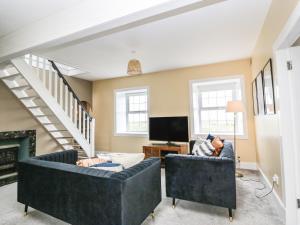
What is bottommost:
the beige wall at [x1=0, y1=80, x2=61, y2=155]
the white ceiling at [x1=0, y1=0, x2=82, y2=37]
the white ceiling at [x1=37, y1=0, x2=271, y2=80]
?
the beige wall at [x1=0, y1=80, x2=61, y2=155]

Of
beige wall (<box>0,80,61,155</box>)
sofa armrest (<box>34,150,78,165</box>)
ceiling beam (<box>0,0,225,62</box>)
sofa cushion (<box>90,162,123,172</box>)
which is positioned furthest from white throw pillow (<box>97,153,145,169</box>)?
beige wall (<box>0,80,61,155</box>)

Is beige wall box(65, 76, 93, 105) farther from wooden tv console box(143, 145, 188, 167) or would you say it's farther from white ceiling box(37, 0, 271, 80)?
wooden tv console box(143, 145, 188, 167)

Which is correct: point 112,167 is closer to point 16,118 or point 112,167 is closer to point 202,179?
point 202,179

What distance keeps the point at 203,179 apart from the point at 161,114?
9.90 ft

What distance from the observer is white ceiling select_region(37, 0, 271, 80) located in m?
2.43

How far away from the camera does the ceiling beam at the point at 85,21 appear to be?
5.50ft

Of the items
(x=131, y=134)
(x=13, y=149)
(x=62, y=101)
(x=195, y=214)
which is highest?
(x=62, y=101)

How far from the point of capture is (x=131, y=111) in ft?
18.5

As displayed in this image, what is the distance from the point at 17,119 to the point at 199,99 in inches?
172

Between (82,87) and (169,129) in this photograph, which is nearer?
(169,129)

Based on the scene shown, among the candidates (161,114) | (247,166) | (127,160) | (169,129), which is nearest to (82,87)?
(161,114)

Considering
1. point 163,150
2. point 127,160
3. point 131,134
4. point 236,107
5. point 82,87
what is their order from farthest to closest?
1. point 82,87
2. point 131,134
3. point 163,150
4. point 236,107
5. point 127,160

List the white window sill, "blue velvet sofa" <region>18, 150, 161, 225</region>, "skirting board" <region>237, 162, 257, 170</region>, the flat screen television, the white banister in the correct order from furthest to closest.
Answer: the white window sill, the flat screen television, "skirting board" <region>237, 162, 257, 170</region>, the white banister, "blue velvet sofa" <region>18, 150, 161, 225</region>

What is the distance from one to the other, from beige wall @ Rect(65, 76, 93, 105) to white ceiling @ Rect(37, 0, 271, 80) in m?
0.97
